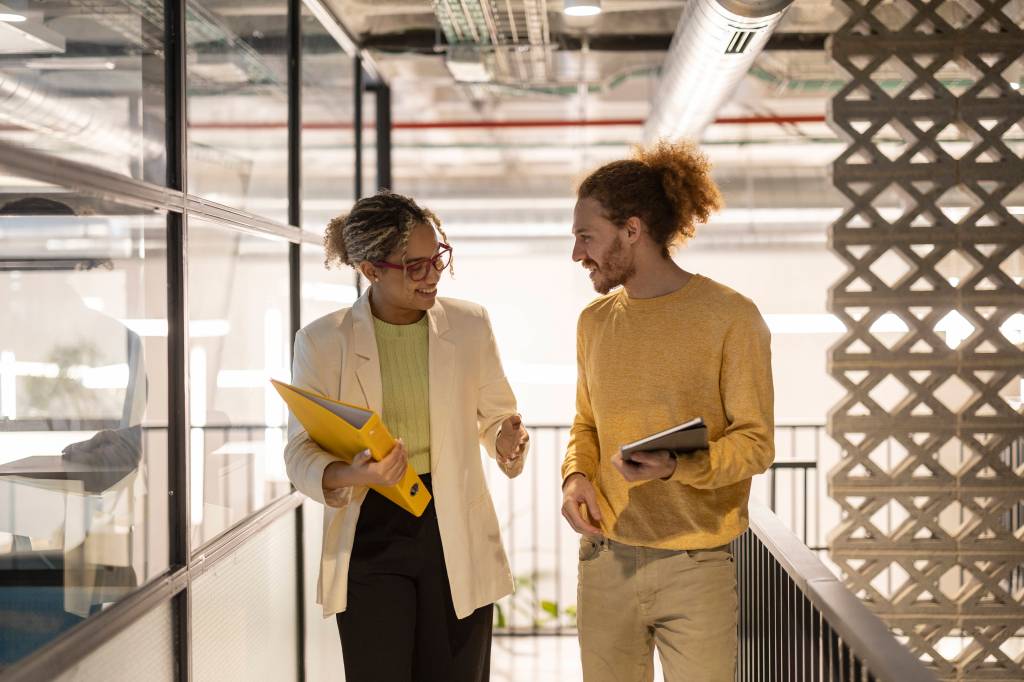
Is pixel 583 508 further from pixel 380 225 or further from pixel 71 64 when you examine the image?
pixel 71 64

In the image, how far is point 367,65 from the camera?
4.27m

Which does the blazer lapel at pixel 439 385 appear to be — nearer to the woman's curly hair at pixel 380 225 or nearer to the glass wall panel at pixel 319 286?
the woman's curly hair at pixel 380 225

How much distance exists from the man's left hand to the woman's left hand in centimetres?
36

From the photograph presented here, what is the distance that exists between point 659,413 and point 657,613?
0.33 m

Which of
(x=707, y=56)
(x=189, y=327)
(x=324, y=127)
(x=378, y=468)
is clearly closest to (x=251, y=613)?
(x=189, y=327)

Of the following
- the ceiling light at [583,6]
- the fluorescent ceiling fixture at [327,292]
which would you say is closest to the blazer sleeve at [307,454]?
the fluorescent ceiling fixture at [327,292]

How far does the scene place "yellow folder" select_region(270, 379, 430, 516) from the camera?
160 centimetres

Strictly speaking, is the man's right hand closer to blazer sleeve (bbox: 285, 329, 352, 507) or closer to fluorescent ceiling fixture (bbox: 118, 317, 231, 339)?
blazer sleeve (bbox: 285, 329, 352, 507)

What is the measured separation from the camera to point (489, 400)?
201cm

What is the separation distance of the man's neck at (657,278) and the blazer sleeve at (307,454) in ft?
1.95

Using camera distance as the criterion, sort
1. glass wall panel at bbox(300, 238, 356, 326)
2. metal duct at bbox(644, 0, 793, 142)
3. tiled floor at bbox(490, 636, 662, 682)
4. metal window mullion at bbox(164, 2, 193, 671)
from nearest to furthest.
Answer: metal window mullion at bbox(164, 2, 193, 671) → metal duct at bbox(644, 0, 793, 142) → glass wall panel at bbox(300, 238, 356, 326) → tiled floor at bbox(490, 636, 662, 682)

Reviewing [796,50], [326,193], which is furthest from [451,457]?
[796,50]

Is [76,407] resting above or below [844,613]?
above

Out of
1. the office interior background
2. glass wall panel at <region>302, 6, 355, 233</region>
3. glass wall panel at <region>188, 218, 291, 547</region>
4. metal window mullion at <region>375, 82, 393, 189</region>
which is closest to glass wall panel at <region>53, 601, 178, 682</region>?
the office interior background
